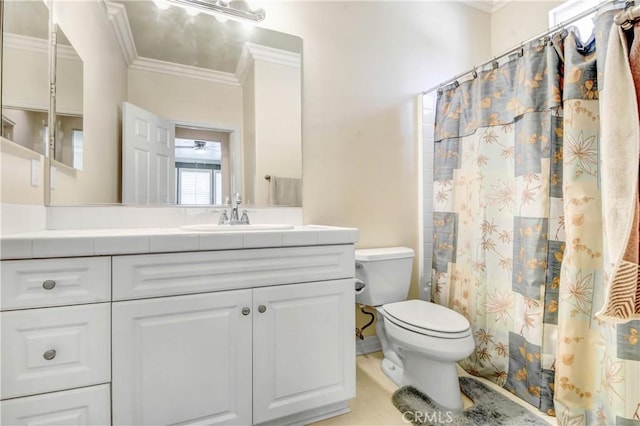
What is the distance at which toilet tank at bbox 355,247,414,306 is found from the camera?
72.2 inches

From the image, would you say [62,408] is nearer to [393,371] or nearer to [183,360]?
[183,360]

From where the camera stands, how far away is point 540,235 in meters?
1.48

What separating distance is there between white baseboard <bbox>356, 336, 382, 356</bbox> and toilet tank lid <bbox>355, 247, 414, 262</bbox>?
2.00 feet

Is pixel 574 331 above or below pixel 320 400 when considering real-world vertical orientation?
above

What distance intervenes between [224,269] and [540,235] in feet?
4.73

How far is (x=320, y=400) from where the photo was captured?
1.34 m

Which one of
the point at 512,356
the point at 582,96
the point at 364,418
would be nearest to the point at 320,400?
the point at 364,418

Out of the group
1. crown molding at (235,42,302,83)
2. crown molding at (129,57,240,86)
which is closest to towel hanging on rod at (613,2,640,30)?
crown molding at (235,42,302,83)

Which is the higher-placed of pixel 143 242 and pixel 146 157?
pixel 146 157

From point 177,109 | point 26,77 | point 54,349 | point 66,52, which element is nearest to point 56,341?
point 54,349

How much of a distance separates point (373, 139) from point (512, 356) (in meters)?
1.48

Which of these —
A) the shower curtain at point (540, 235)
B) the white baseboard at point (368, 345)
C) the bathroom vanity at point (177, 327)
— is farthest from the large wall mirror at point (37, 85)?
the shower curtain at point (540, 235)

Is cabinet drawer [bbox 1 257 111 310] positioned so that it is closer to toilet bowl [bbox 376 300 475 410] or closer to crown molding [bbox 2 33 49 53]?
crown molding [bbox 2 33 49 53]

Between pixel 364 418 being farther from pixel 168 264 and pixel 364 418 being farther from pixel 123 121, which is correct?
pixel 123 121
